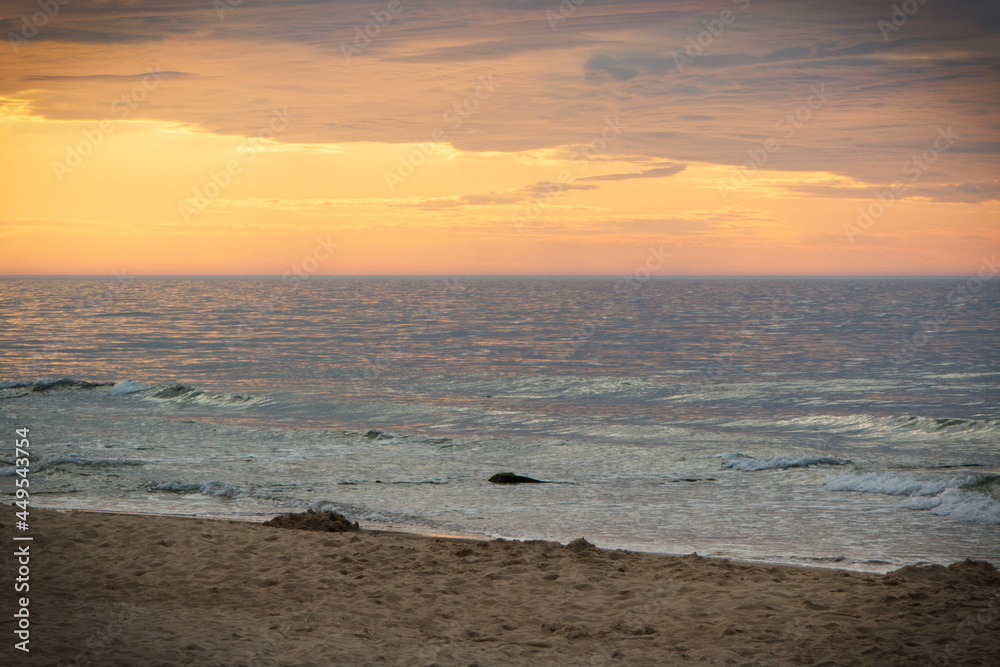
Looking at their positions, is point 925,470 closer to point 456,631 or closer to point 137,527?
point 456,631

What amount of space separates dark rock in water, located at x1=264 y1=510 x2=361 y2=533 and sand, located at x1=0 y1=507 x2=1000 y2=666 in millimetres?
927

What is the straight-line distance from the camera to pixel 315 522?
11.8 m

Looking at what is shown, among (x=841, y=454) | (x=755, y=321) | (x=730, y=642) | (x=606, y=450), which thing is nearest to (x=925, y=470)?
(x=841, y=454)

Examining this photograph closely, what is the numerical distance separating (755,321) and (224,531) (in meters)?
65.2

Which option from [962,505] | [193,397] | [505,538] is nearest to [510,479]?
[505,538]

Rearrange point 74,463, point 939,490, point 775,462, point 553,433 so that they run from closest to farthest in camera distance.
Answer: point 939,490, point 74,463, point 775,462, point 553,433

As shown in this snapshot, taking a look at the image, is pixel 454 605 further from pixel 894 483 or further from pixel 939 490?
pixel 939 490

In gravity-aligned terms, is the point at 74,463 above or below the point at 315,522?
above

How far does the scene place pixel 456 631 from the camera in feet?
25.1

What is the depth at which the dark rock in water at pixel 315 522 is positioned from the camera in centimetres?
1172

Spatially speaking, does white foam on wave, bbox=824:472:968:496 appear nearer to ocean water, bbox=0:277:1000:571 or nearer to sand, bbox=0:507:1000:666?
ocean water, bbox=0:277:1000:571

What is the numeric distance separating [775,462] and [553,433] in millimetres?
7368

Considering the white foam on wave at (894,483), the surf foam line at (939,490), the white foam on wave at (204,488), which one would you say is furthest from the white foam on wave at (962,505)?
the white foam on wave at (204,488)

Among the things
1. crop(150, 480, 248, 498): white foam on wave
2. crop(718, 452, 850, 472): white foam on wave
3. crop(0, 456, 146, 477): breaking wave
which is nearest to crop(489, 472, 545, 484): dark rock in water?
crop(718, 452, 850, 472): white foam on wave
